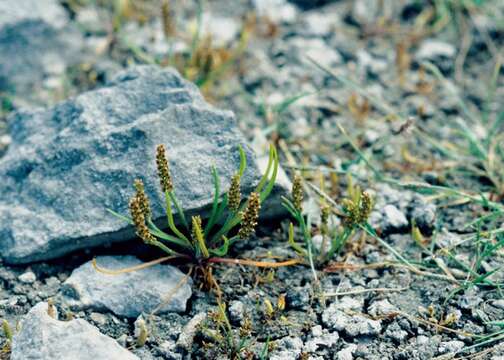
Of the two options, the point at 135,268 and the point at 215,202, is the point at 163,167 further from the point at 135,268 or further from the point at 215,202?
the point at 135,268

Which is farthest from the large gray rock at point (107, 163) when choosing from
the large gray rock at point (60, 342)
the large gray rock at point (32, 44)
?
the large gray rock at point (32, 44)

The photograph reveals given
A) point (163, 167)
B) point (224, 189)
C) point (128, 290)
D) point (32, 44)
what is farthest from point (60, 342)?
point (32, 44)

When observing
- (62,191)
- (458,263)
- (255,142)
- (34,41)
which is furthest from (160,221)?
(34,41)

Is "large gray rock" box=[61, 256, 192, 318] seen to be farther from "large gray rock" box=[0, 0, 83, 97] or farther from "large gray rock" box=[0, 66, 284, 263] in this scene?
"large gray rock" box=[0, 0, 83, 97]

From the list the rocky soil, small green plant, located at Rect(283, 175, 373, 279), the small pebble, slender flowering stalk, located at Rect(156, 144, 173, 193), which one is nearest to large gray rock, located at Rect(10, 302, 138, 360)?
the rocky soil

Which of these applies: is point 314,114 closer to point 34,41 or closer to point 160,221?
point 160,221

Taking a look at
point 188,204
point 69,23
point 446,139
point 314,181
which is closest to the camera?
point 188,204
